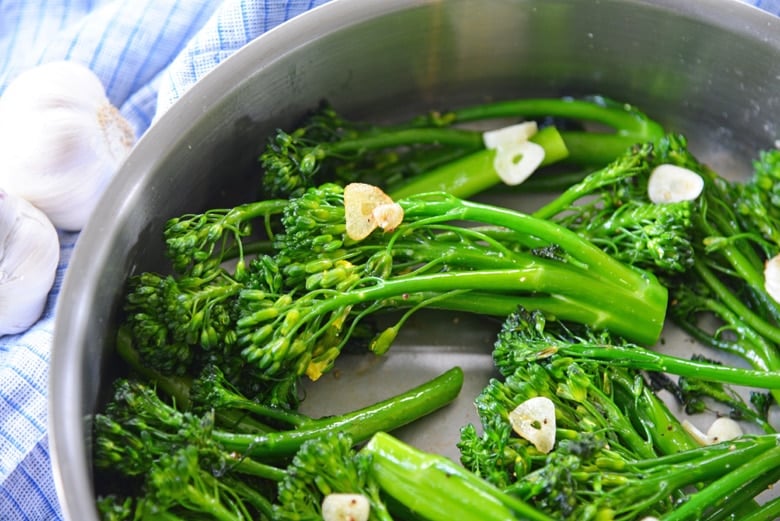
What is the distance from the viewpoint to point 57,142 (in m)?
1.91

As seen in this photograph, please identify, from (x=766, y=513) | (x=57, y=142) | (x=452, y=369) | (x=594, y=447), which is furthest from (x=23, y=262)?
(x=766, y=513)

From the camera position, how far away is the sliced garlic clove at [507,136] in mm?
2035

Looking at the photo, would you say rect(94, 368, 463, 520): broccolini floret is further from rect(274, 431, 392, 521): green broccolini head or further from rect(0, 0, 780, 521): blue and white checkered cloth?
rect(0, 0, 780, 521): blue and white checkered cloth

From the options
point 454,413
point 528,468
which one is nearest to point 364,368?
point 454,413

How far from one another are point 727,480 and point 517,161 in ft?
2.83

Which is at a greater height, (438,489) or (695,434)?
(438,489)

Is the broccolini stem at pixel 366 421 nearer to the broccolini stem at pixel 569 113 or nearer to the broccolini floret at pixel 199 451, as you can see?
the broccolini floret at pixel 199 451

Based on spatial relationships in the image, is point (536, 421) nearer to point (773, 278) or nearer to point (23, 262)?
point (773, 278)

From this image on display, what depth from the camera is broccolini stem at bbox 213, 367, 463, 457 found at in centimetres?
149

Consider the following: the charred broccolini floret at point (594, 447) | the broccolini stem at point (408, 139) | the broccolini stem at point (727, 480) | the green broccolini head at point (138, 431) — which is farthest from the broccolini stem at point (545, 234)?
the green broccolini head at point (138, 431)

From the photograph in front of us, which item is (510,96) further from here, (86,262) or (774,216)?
(86,262)

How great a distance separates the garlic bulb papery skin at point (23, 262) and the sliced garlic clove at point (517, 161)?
3.37ft

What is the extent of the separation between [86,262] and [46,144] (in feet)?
1.71

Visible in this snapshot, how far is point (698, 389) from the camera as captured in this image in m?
1.78
